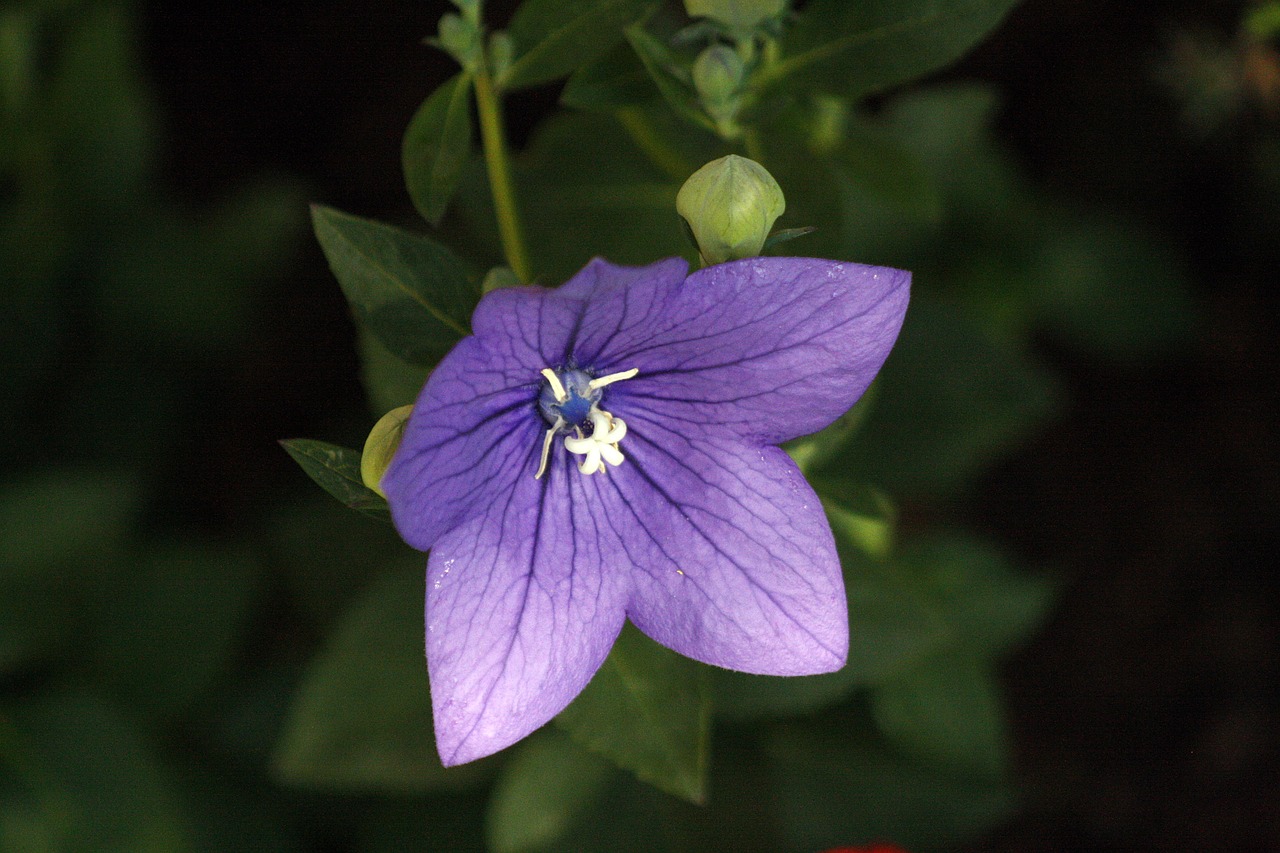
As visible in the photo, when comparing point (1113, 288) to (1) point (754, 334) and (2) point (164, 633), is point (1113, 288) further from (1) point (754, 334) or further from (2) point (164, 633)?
(2) point (164, 633)

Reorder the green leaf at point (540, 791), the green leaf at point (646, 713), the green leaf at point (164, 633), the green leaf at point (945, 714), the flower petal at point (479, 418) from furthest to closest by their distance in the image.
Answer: the green leaf at point (164, 633)
the green leaf at point (945, 714)
the green leaf at point (540, 791)
the green leaf at point (646, 713)
the flower petal at point (479, 418)

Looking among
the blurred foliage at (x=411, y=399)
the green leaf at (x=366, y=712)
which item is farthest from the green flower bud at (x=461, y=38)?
the green leaf at (x=366, y=712)

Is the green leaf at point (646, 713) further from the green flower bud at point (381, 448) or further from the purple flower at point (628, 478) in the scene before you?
the green flower bud at point (381, 448)

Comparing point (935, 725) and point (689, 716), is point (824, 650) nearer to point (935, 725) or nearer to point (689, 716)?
point (689, 716)

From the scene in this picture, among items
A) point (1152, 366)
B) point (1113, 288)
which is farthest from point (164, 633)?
point (1152, 366)

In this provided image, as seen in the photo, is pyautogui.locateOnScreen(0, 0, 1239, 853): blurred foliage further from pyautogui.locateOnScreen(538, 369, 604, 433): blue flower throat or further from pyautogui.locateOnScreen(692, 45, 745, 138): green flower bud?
pyautogui.locateOnScreen(538, 369, 604, 433): blue flower throat

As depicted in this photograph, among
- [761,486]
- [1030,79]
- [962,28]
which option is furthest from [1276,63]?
[761,486]
